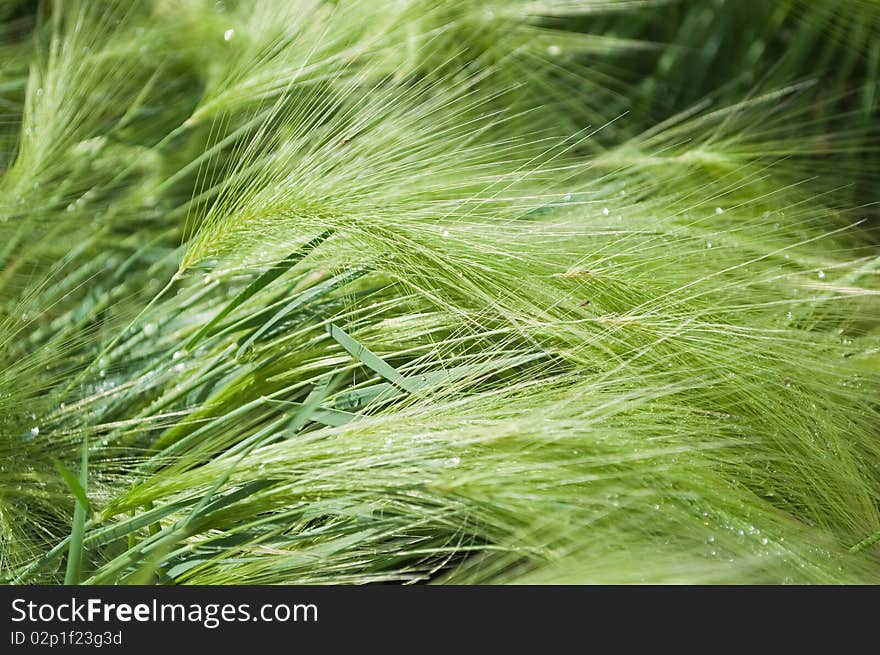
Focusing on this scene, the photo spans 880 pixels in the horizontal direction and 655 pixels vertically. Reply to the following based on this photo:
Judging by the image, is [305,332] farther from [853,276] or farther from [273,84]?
A: [853,276]

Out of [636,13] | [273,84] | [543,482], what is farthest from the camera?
[636,13]

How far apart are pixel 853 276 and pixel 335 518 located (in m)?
0.48

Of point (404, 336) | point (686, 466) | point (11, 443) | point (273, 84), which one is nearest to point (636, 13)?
point (273, 84)

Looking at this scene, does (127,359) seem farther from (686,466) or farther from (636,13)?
(636,13)

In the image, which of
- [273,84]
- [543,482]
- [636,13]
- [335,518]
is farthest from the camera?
[636,13]

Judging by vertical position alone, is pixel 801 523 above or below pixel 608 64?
below

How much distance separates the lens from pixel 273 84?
830mm

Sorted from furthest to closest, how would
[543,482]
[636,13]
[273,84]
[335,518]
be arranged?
1. [636,13]
2. [273,84]
3. [335,518]
4. [543,482]

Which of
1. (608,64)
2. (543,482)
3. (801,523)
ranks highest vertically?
(608,64)

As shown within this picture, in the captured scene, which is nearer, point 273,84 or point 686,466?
point 686,466

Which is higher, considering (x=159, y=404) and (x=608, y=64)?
(x=608, y=64)
